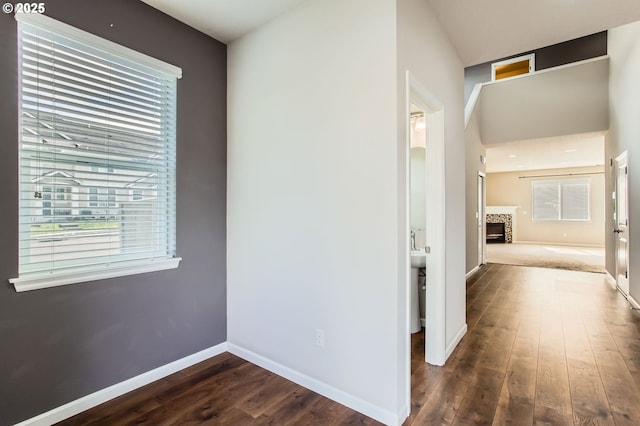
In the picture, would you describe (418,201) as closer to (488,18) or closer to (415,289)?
(415,289)

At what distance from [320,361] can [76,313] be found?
5.32 feet

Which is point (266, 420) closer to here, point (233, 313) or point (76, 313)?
point (233, 313)

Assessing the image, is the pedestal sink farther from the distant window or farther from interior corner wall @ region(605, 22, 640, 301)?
the distant window

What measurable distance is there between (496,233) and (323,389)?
1144 centimetres

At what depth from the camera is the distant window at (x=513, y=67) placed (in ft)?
23.0

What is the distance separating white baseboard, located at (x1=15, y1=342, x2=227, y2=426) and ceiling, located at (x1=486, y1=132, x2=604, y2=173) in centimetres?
Answer: 692

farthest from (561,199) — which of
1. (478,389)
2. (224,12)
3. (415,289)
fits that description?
(224,12)

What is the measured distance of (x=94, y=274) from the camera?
2068mm

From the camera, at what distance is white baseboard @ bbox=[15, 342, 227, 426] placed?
187cm

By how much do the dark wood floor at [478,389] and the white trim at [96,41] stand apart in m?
2.38

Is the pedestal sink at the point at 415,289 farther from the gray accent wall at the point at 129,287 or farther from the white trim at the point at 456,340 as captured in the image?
the gray accent wall at the point at 129,287

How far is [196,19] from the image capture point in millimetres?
2506

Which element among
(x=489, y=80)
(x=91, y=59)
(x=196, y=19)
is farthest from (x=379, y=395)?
(x=489, y=80)

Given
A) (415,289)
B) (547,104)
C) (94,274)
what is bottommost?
(415,289)
